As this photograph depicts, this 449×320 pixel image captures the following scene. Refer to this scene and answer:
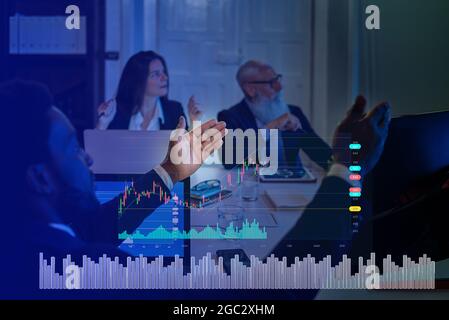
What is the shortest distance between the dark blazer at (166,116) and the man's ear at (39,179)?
0.53 feet

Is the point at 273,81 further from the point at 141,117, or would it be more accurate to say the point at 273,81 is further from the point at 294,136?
the point at 141,117

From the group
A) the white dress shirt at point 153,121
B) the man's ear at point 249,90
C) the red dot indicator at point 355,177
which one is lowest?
the red dot indicator at point 355,177

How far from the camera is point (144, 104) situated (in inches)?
39.4

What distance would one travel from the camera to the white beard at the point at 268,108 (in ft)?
3.29

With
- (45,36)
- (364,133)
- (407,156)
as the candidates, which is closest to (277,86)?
(364,133)

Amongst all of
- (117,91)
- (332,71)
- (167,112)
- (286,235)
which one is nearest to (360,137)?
(332,71)

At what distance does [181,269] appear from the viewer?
3.27 feet

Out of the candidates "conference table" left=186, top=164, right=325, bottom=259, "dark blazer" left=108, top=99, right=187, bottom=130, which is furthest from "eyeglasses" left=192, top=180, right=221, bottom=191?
"dark blazer" left=108, top=99, right=187, bottom=130

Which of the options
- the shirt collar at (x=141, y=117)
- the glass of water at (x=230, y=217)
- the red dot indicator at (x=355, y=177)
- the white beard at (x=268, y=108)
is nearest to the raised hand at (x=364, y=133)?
the red dot indicator at (x=355, y=177)

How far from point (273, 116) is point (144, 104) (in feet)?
0.87

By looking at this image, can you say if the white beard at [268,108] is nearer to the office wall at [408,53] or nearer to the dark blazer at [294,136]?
the dark blazer at [294,136]

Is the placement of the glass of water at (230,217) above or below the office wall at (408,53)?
below

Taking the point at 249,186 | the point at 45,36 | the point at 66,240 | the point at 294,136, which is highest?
the point at 45,36

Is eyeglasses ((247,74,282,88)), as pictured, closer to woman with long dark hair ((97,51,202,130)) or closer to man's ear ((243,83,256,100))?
man's ear ((243,83,256,100))
